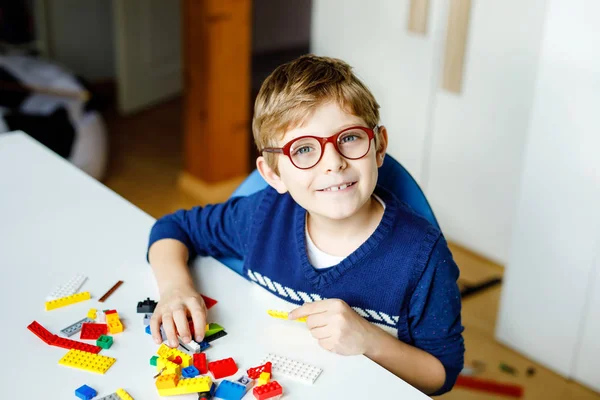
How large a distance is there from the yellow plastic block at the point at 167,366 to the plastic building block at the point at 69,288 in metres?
0.24

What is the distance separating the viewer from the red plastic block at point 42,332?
1.01 meters

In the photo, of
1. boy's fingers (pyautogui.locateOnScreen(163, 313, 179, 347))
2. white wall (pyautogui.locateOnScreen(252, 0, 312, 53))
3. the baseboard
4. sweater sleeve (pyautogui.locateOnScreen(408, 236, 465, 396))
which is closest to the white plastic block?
boy's fingers (pyautogui.locateOnScreen(163, 313, 179, 347))

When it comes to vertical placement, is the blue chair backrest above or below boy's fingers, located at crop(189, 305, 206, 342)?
above

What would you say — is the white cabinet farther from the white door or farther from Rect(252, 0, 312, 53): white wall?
Rect(252, 0, 312, 53): white wall

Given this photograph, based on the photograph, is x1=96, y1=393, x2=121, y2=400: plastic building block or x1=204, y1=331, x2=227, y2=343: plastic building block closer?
x1=96, y1=393, x2=121, y2=400: plastic building block

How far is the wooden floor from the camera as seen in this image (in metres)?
2.12

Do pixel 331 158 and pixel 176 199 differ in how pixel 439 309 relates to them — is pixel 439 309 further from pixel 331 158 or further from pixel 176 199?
pixel 176 199

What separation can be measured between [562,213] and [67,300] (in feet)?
4.78

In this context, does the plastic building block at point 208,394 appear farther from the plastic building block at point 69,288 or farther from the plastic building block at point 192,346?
the plastic building block at point 69,288

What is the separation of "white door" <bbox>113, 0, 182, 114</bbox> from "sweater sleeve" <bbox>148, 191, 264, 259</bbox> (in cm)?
260

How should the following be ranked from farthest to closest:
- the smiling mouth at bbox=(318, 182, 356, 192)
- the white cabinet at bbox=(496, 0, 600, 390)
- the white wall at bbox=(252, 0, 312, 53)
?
the white wall at bbox=(252, 0, 312, 53) < the white cabinet at bbox=(496, 0, 600, 390) < the smiling mouth at bbox=(318, 182, 356, 192)

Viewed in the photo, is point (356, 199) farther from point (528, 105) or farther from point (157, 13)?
point (157, 13)

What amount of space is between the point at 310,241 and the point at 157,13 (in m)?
2.96

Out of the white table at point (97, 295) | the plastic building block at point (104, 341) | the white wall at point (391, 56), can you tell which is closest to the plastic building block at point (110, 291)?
the white table at point (97, 295)
